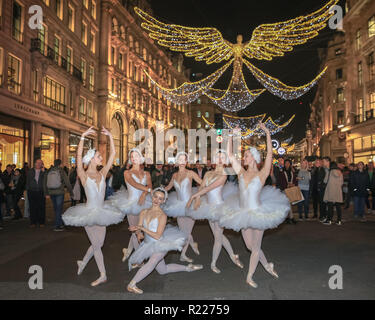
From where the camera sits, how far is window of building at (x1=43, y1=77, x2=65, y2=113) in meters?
23.7

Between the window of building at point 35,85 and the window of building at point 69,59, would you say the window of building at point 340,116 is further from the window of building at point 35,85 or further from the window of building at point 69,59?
the window of building at point 35,85

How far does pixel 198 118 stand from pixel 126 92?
46.2m

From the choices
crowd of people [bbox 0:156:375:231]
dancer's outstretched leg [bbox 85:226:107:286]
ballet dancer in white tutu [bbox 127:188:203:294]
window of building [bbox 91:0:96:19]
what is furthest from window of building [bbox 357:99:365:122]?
dancer's outstretched leg [bbox 85:226:107:286]

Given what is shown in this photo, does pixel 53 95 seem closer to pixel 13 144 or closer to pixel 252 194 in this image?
pixel 13 144

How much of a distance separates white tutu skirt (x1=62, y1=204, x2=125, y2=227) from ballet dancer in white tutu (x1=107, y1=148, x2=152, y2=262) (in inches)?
28.5

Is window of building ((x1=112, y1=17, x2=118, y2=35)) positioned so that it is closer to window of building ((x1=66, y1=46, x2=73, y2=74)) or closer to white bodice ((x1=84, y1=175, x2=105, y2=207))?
window of building ((x1=66, y1=46, x2=73, y2=74))

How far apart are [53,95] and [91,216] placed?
22537mm

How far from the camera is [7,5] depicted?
18531 millimetres

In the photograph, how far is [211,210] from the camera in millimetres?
5590

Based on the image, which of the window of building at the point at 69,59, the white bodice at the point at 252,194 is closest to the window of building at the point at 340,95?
the window of building at the point at 69,59

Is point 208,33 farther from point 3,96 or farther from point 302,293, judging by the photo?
point 3,96

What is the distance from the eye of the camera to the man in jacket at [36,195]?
1027 cm
